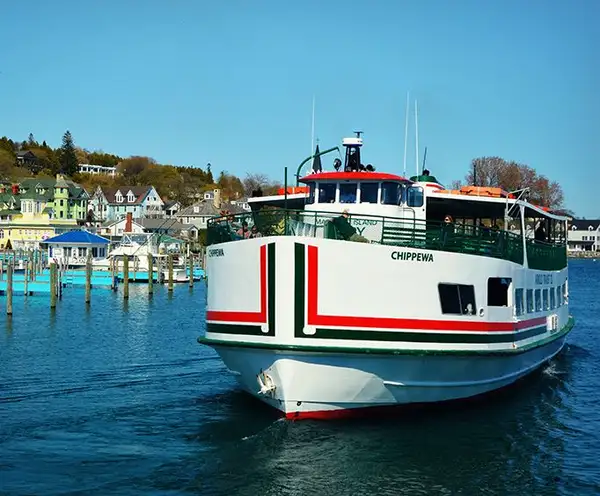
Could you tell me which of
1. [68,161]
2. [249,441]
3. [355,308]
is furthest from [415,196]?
[68,161]

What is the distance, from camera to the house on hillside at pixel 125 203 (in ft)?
508

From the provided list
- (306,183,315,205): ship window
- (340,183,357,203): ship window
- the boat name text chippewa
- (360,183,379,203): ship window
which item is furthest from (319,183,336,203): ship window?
the boat name text chippewa

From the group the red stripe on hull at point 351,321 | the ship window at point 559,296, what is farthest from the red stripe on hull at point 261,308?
the ship window at point 559,296

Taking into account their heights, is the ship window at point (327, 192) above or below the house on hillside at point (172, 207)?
below

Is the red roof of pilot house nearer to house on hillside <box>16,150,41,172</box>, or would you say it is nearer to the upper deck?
the upper deck

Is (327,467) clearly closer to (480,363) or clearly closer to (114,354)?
(480,363)

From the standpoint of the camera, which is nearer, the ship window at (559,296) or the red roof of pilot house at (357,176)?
the red roof of pilot house at (357,176)

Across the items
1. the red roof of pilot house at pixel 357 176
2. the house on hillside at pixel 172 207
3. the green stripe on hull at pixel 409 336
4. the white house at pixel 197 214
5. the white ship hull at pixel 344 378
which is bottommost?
the white ship hull at pixel 344 378

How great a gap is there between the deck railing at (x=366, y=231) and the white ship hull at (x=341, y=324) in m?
0.39

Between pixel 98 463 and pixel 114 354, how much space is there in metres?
15.0

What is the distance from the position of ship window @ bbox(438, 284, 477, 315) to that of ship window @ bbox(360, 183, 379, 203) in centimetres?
407

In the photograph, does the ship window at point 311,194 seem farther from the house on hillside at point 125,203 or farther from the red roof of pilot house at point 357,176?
the house on hillside at point 125,203

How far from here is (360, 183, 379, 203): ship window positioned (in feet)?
74.9

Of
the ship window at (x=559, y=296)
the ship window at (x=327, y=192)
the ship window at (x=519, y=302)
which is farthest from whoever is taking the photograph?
the ship window at (x=559, y=296)
